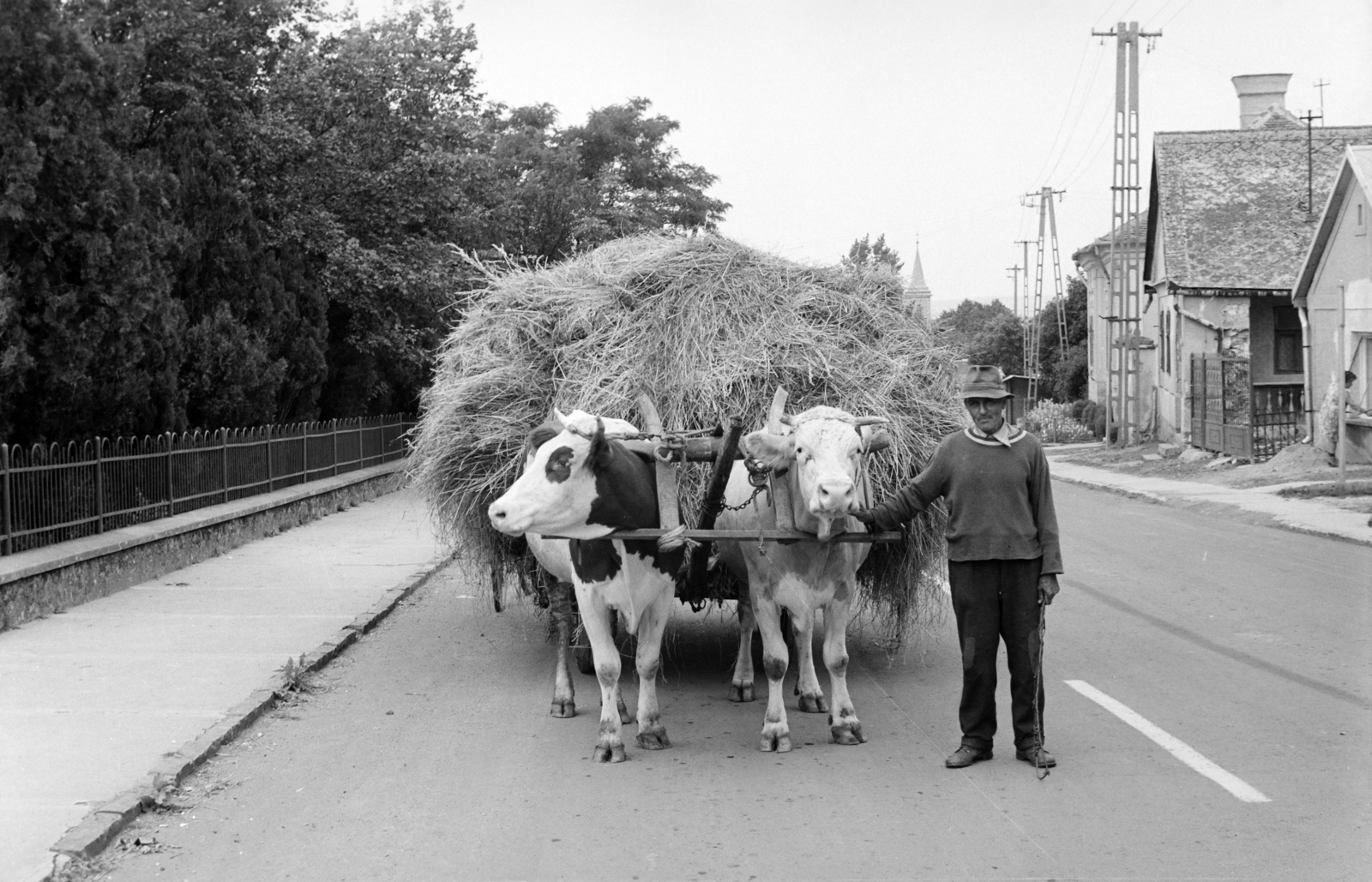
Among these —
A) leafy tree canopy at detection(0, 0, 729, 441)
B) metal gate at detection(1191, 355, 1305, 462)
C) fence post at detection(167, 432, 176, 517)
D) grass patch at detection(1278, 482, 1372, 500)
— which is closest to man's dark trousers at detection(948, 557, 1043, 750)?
leafy tree canopy at detection(0, 0, 729, 441)

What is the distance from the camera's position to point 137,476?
14250mm

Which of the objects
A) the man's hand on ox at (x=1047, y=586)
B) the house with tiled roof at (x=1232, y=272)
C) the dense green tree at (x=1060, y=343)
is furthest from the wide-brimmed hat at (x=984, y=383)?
the dense green tree at (x=1060, y=343)

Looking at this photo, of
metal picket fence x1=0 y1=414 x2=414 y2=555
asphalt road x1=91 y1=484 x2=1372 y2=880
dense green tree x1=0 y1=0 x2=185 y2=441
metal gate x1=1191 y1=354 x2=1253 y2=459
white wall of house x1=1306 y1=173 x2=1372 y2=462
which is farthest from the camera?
metal gate x1=1191 y1=354 x2=1253 y2=459

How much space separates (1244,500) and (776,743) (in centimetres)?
1785

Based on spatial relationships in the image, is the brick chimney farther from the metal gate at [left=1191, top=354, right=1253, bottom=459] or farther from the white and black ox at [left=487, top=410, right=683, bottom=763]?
the white and black ox at [left=487, top=410, right=683, bottom=763]

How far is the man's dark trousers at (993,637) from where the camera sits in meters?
6.85

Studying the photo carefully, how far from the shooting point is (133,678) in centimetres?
902

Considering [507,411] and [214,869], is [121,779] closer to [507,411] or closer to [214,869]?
[214,869]

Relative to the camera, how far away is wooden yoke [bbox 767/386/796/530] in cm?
723

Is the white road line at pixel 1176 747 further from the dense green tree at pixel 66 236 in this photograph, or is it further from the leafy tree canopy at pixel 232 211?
the dense green tree at pixel 66 236

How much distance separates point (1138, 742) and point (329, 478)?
58.2ft

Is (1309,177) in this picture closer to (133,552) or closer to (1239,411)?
(1239,411)

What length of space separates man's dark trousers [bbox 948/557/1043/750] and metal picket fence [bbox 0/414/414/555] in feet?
20.4

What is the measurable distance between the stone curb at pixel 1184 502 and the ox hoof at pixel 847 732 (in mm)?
11458
